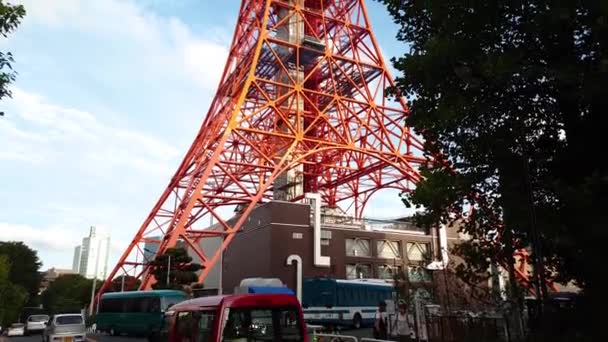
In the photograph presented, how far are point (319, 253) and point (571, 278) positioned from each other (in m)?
A: 22.7

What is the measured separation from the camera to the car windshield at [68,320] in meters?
18.0

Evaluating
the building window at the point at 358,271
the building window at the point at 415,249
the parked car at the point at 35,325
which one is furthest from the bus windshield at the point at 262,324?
the parked car at the point at 35,325

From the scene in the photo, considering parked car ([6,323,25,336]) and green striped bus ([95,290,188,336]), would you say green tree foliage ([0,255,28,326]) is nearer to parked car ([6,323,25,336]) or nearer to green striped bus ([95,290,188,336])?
parked car ([6,323,25,336])

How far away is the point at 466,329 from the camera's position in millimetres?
11914

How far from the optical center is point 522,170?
924 centimetres

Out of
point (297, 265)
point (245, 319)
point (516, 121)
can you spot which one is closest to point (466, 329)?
point (516, 121)

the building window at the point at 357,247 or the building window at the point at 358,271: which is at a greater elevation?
the building window at the point at 357,247

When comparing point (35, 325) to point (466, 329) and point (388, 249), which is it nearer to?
point (388, 249)

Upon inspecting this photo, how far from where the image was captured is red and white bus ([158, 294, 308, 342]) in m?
6.22

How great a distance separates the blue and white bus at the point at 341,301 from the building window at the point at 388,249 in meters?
7.25

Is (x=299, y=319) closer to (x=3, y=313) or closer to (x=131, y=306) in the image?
(x=131, y=306)

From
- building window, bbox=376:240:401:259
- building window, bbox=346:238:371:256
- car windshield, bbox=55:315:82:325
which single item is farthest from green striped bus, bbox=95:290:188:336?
building window, bbox=376:240:401:259

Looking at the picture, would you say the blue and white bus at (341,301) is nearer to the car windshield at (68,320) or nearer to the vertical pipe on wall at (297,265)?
the vertical pipe on wall at (297,265)

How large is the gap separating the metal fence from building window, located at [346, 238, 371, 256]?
20676 mm
